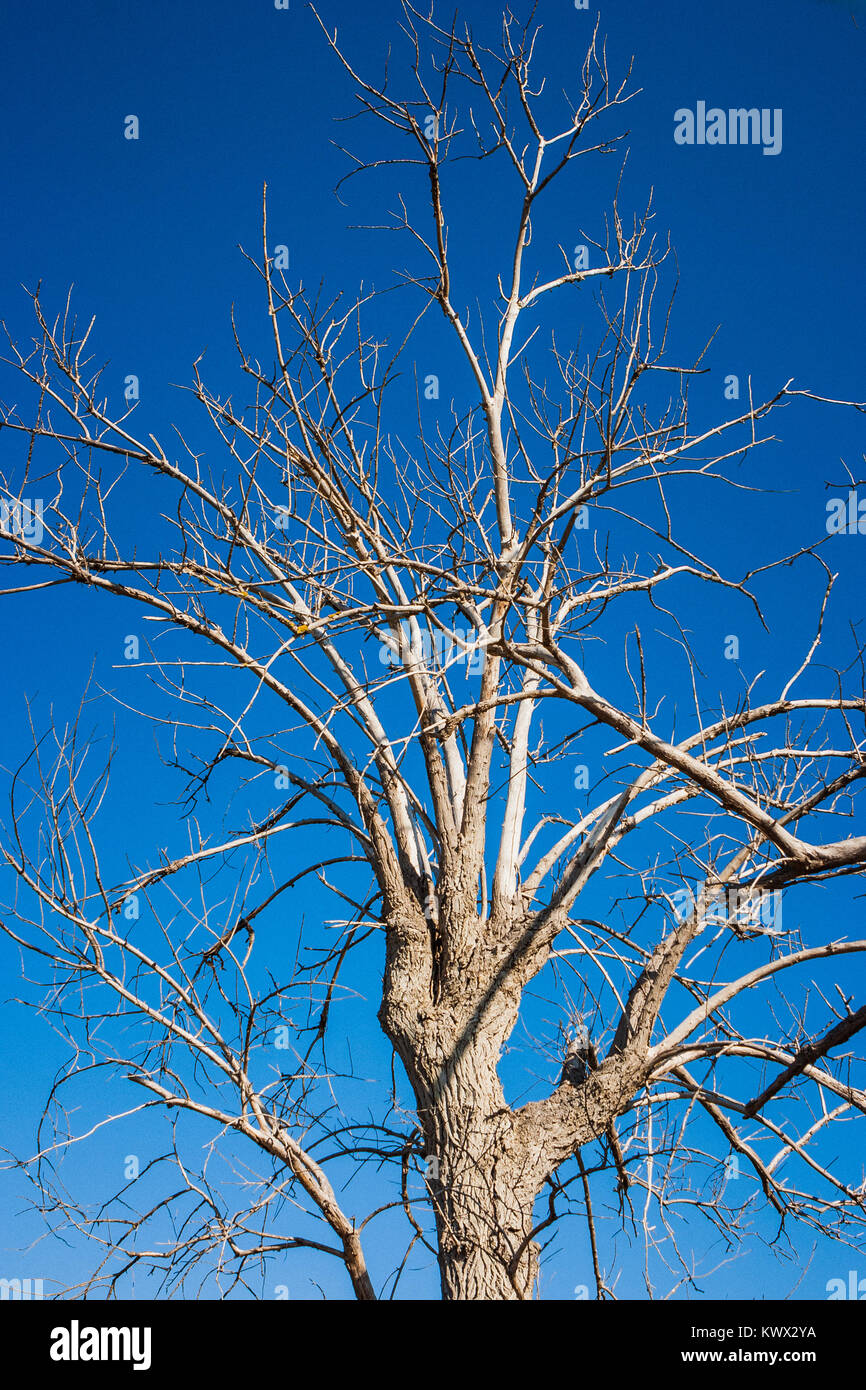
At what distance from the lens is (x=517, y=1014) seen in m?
4.81

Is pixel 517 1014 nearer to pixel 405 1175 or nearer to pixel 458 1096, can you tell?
pixel 458 1096

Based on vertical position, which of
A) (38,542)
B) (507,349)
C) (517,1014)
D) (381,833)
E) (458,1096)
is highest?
(507,349)

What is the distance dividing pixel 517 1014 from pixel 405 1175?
0.87 meters

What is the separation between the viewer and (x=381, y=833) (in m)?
5.09

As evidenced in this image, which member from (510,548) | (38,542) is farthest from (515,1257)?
(38,542)

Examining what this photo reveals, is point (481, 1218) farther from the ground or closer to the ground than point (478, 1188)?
closer to the ground
